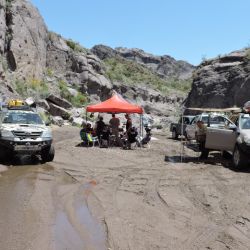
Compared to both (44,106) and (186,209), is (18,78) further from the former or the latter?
(186,209)

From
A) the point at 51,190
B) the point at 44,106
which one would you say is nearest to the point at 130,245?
the point at 51,190

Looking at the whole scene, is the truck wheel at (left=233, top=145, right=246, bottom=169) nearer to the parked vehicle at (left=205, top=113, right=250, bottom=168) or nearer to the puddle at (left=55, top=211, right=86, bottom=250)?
the parked vehicle at (left=205, top=113, right=250, bottom=168)

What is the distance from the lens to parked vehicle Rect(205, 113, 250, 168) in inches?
544

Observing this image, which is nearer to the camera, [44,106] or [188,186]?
[188,186]

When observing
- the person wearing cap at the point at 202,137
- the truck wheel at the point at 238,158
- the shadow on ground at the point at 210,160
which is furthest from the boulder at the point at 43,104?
the truck wheel at the point at 238,158

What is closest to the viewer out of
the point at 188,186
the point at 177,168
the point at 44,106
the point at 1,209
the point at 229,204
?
the point at 1,209

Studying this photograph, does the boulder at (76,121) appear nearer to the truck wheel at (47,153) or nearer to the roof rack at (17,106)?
the roof rack at (17,106)

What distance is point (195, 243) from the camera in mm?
6312

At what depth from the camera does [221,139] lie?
1545cm

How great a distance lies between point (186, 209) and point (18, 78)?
37151 mm

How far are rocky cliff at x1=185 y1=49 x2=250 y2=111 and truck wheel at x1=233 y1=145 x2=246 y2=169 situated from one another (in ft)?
87.6

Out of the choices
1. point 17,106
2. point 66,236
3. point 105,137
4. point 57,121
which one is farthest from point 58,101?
point 66,236

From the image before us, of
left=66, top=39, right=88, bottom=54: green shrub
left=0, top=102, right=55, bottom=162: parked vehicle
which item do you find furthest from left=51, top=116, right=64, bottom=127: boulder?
left=0, top=102, right=55, bottom=162: parked vehicle

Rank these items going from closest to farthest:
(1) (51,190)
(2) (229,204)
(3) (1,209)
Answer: (3) (1,209) < (2) (229,204) < (1) (51,190)
